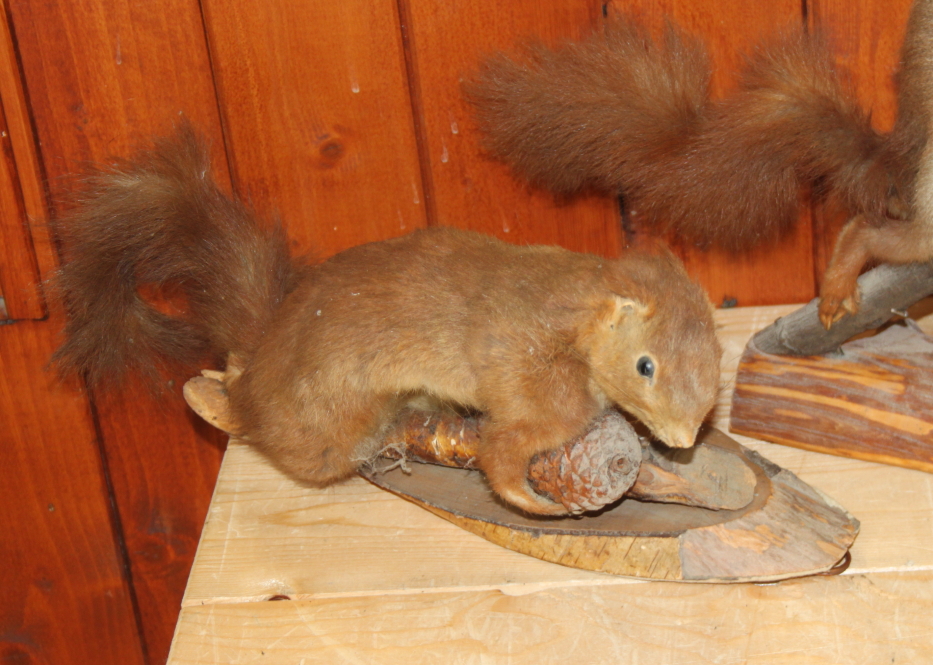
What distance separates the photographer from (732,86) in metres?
1.14

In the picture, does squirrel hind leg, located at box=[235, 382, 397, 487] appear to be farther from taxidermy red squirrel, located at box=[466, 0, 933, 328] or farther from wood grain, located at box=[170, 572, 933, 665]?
taxidermy red squirrel, located at box=[466, 0, 933, 328]

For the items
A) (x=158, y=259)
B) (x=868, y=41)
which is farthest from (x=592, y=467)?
(x=868, y=41)

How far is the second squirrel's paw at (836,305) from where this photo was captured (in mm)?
1036

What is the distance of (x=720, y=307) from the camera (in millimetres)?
1302

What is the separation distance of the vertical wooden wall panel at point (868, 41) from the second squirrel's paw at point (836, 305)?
0.46ft

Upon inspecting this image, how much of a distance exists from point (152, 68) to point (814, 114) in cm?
78

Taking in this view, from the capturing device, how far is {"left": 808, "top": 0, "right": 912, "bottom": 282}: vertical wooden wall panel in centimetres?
110

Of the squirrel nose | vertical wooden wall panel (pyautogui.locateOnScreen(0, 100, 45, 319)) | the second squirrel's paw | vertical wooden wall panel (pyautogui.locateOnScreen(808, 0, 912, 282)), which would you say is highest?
vertical wooden wall panel (pyautogui.locateOnScreen(808, 0, 912, 282))

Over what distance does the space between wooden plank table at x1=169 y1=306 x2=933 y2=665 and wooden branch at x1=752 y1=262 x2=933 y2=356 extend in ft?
0.53

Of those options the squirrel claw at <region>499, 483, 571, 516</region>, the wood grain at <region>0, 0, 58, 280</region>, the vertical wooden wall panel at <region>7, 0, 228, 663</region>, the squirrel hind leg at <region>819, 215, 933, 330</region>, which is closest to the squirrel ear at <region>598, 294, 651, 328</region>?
the squirrel claw at <region>499, 483, 571, 516</region>

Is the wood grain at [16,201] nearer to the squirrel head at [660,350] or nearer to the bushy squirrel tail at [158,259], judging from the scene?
the bushy squirrel tail at [158,259]

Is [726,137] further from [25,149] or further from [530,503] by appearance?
[25,149]

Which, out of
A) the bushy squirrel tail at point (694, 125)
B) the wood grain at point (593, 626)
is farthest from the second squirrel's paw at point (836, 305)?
the wood grain at point (593, 626)

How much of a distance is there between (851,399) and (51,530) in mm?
1109
